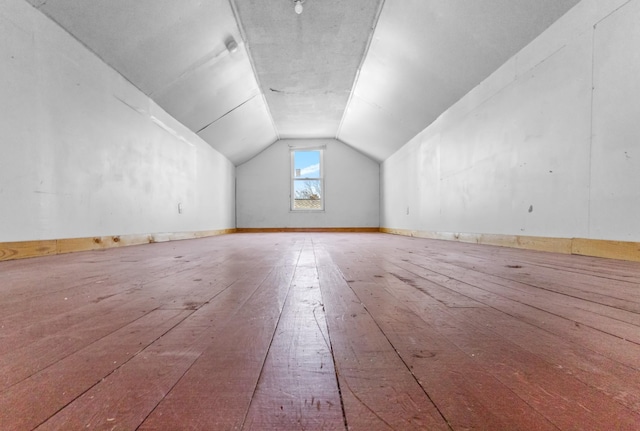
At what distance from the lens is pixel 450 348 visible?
0.59 metres

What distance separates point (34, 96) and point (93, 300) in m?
2.11

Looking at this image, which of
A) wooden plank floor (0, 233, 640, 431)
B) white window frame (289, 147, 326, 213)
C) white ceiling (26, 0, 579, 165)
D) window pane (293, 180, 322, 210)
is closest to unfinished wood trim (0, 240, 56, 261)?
wooden plank floor (0, 233, 640, 431)

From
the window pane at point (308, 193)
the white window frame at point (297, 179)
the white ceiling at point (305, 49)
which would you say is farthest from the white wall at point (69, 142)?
the window pane at point (308, 193)

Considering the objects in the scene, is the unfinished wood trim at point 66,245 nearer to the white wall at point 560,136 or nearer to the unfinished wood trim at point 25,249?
the unfinished wood trim at point 25,249

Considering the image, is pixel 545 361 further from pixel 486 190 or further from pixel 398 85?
pixel 398 85

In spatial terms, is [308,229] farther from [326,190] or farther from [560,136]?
[560,136]

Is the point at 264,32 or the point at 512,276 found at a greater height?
the point at 264,32

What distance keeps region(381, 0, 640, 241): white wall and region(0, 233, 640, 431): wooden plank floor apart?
4.26ft

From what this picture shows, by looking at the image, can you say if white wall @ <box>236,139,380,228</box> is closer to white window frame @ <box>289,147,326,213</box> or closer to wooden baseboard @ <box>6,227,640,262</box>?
white window frame @ <box>289,147,326,213</box>

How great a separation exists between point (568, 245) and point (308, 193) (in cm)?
642

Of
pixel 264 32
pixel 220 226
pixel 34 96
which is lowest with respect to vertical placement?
pixel 220 226

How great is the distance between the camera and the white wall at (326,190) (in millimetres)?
8117

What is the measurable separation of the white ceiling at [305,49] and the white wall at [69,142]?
201mm

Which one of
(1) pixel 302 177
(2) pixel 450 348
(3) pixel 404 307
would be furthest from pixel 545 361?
(1) pixel 302 177
